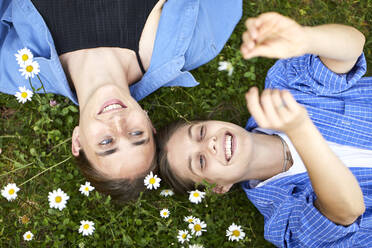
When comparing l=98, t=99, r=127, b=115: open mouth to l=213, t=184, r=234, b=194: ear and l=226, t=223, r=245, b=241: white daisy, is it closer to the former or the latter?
l=213, t=184, r=234, b=194: ear

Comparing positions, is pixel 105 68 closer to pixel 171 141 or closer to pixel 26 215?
pixel 171 141

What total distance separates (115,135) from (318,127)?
1.41 m

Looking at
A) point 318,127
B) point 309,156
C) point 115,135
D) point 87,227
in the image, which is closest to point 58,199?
point 87,227

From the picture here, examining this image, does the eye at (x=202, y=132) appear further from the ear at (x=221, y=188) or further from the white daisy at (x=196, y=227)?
the white daisy at (x=196, y=227)

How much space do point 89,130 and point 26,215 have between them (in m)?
1.34

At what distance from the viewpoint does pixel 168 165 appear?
2.51 m

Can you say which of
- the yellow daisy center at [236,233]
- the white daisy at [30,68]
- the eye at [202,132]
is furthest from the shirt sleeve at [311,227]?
the white daisy at [30,68]

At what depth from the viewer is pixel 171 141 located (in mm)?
2484

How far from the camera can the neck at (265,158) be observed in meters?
2.48

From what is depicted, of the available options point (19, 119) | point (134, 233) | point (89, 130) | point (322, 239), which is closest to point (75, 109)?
point (19, 119)

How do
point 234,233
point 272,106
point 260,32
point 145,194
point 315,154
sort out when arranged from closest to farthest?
point 272,106
point 260,32
point 315,154
point 234,233
point 145,194

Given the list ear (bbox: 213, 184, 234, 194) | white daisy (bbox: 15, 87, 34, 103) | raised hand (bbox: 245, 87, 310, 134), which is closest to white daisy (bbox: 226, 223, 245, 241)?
ear (bbox: 213, 184, 234, 194)

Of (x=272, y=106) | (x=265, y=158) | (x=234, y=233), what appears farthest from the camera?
(x=234, y=233)

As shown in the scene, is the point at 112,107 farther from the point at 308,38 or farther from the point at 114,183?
the point at 308,38
